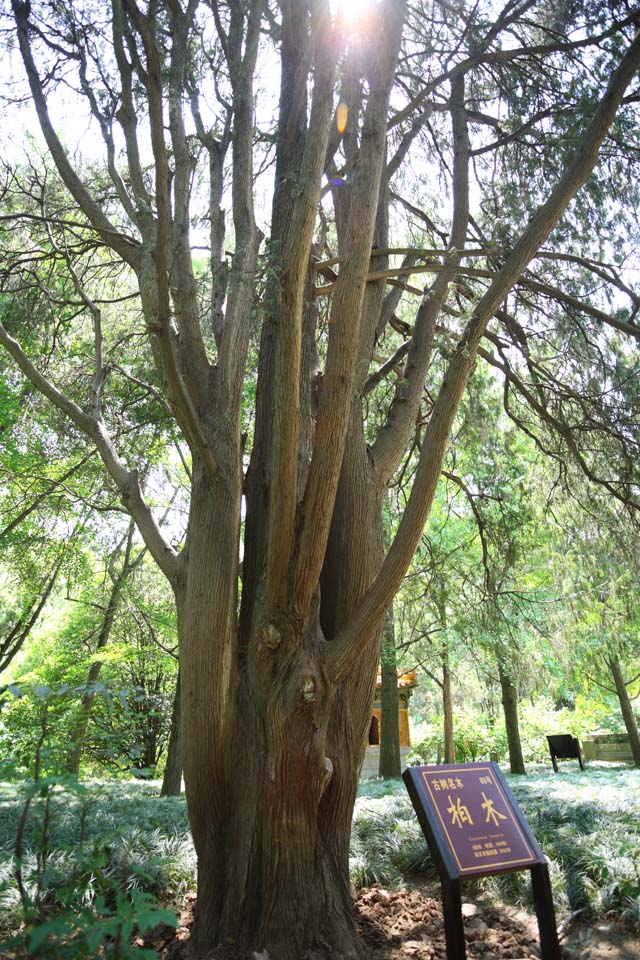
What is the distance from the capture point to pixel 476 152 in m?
5.47

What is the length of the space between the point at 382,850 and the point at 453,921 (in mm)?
2378

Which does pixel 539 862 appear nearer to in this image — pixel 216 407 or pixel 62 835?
pixel 216 407

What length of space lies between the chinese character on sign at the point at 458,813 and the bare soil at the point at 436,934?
2.53 feet

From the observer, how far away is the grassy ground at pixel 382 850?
3922 millimetres

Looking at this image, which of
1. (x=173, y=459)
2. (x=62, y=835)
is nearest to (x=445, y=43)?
(x=62, y=835)

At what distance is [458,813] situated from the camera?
10.5 feet

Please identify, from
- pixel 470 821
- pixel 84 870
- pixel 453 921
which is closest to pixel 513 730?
pixel 470 821

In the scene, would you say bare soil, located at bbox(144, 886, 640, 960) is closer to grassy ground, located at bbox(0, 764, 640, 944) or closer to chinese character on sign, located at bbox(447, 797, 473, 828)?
grassy ground, located at bbox(0, 764, 640, 944)

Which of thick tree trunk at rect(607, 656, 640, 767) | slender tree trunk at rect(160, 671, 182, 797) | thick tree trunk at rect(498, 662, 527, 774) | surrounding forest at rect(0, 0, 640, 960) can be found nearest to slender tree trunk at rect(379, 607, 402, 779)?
thick tree trunk at rect(498, 662, 527, 774)

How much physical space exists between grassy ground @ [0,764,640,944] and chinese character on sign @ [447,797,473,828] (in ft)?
4.47

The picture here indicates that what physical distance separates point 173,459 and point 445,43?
912 centimetres

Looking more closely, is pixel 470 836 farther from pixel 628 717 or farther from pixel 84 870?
pixel 628 717

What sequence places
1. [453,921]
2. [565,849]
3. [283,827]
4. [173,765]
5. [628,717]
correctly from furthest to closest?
1. [628,717]
2. [173,765]
3. [565,849]
4. [283,827]
5. [453,921]

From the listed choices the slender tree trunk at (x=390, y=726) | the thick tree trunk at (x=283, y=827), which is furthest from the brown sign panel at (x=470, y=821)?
the slender tree trunk at (x=390, y=726)
